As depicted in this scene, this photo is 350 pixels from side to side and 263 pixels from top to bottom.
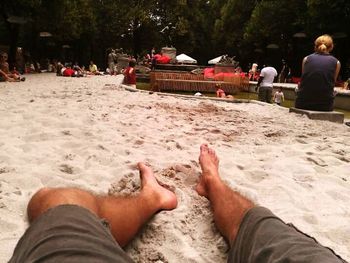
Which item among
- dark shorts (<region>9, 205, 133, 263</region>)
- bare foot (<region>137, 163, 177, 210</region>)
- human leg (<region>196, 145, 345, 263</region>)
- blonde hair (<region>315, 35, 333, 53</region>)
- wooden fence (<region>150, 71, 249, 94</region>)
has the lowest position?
wooden fence (<region>150, 71, 249, 94</region>)

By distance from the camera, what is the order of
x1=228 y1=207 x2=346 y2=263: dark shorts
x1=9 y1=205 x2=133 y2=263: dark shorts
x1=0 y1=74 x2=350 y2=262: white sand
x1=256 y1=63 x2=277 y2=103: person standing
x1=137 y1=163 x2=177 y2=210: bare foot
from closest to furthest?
x1=9 y1=205 x2=133 y2=263: dark shorts < x1=228 y1=207 x2=346 y2=263: dark shorts < x1=0 y1=74 x2=350 y2=262: white sand < x1=137 y1=163 x2=177 y2=210: bare foot < x1=256 y1=63 x2=277 y2=103: person standing

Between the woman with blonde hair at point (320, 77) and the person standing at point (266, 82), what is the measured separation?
3427 millimetres

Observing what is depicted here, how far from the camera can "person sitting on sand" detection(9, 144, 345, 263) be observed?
145 cm

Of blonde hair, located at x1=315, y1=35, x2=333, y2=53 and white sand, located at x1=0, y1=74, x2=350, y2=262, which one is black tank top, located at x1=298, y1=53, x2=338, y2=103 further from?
white sand, located at x1=0, y1=74, x2=350, y2=262

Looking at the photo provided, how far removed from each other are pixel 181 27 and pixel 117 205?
41.0 metres

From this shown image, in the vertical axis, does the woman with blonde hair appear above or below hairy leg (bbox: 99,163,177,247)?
above

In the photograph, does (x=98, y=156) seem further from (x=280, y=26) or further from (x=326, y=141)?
(x=280, y=26)

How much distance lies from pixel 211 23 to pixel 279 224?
165 feet

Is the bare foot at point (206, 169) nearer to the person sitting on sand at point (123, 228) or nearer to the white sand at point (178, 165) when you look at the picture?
the white sand at point (178, 165)

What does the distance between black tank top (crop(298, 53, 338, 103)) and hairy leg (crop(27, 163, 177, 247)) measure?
210 inches

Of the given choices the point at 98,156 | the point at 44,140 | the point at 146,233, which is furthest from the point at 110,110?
the point at 146,233

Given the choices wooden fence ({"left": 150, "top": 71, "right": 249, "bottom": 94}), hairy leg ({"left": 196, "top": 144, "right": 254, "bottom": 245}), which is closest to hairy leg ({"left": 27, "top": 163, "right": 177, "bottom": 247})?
hairy leg ({"left": 196, "top": 144, "right": 254, "bottom": 245})

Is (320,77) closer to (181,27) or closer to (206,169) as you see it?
(206,169)

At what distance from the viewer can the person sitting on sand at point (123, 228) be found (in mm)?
1446
